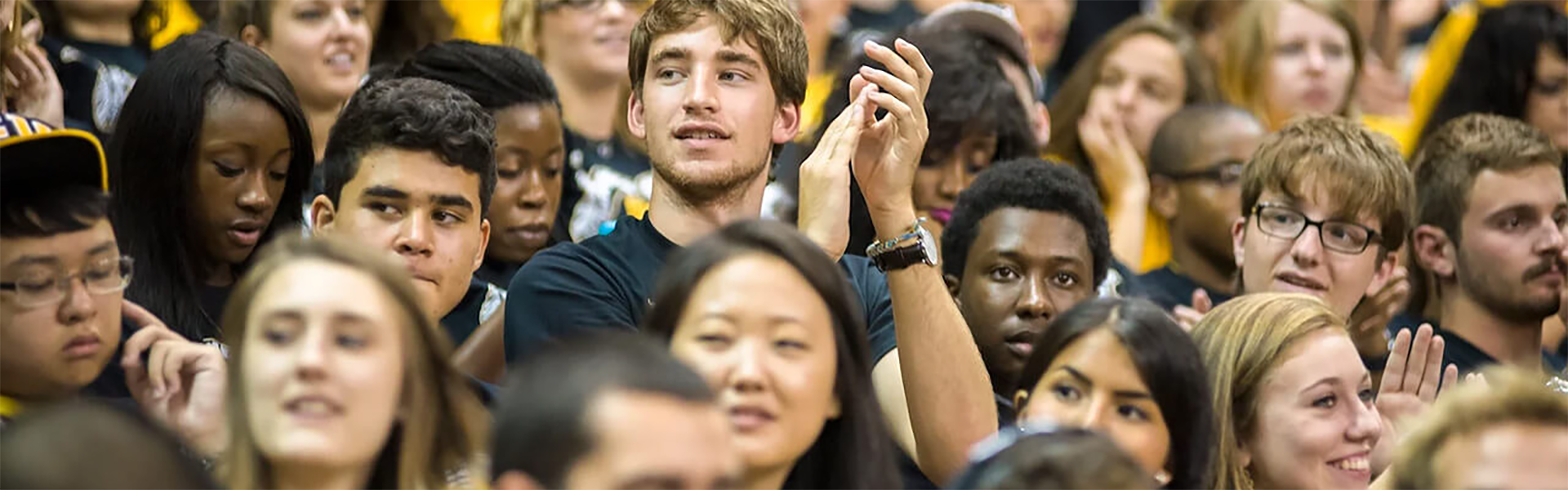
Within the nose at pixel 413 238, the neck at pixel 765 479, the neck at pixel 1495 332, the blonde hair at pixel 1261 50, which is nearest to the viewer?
the neck at pixel 765 479

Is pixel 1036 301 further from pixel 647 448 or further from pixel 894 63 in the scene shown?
pixel 647 448

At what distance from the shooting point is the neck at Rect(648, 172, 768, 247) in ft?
16.1

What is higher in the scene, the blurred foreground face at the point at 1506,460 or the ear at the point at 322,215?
the blurred foreground face at the point at 1506,460

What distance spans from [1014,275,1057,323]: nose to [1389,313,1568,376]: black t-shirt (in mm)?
1397

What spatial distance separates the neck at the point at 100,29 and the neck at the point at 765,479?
305cm

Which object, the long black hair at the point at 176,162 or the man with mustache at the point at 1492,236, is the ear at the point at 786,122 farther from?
the man with mustache at the point at 1492,236

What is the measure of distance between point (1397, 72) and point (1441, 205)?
10.4 ft

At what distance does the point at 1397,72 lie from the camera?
371 inches

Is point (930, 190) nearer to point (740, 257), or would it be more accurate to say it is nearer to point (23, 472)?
point (740, 257)

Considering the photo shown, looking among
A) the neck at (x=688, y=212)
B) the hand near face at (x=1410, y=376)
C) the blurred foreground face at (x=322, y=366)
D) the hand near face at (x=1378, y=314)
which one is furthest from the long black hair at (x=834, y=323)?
the hand near face at (x=1378, y=314)

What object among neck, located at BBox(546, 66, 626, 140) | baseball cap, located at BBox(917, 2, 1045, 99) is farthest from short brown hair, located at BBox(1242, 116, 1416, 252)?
neck, located at BBox(546, 66, 626, 140)

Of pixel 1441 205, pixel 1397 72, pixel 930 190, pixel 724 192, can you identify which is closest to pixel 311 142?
pixel 724 192

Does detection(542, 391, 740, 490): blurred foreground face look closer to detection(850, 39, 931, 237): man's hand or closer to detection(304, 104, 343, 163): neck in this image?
detection(850, 39, 931, 237): man's hand

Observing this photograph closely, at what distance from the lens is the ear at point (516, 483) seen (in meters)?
3.20
